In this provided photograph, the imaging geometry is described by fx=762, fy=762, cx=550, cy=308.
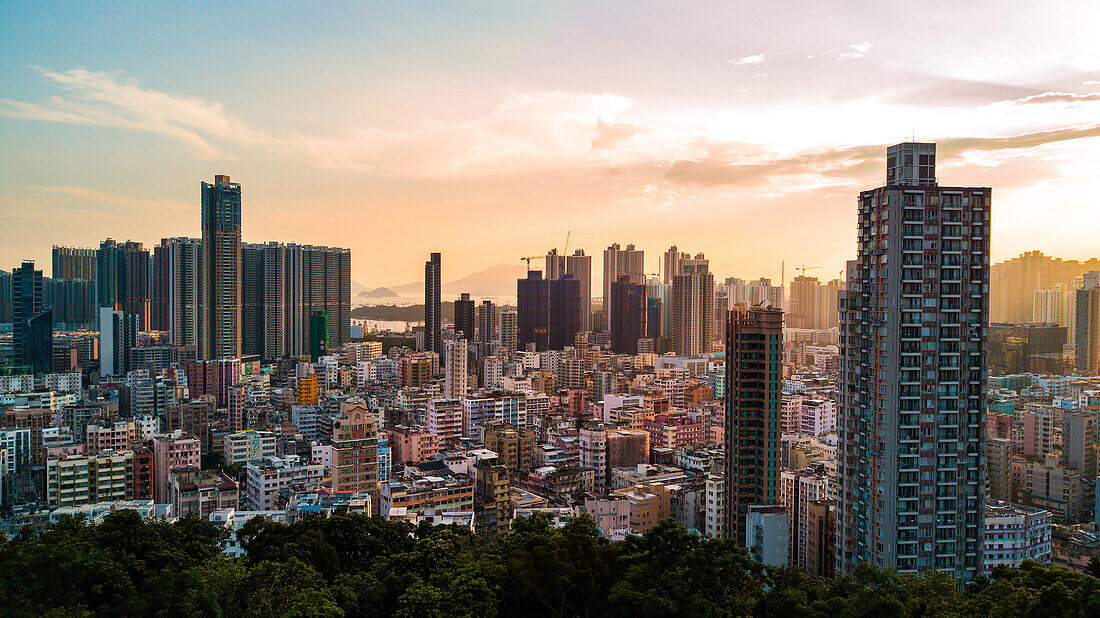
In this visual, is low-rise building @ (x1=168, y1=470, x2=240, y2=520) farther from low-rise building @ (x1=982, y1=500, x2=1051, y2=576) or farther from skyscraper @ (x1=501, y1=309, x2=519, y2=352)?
skyscraper @ (x1=501, y1=309, x2=519, y2=352)

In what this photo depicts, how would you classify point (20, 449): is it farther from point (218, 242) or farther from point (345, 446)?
point (218, 242)

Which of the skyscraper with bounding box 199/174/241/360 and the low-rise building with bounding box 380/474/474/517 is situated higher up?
the skyscraper with bounding box 199/174/241/360

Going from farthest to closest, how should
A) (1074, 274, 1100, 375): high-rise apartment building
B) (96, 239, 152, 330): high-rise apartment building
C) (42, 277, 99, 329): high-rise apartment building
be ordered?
1. (96, 239, 152, 330): high-rise apartment building
2. (42, 277, 99, 329): high-rise apartment building
3. (1074, 274, 1100, 375): high-rise apartment building

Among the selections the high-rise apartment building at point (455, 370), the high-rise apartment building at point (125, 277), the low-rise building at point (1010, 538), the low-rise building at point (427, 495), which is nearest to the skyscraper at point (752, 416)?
the low-rise building at point (1010, 538)

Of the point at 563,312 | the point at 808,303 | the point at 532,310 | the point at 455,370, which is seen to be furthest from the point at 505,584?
the point at 563,312

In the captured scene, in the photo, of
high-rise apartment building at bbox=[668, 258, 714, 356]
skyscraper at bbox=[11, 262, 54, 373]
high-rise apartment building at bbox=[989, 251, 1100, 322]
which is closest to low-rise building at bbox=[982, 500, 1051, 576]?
high-rise apartment building at bbox=[989, 251, 1100, 322]

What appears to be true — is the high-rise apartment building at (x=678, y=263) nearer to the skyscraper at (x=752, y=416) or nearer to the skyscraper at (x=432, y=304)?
the skyscraper at (x=432, y=304)

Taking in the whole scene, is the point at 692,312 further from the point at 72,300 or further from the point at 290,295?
the point at 72,300
